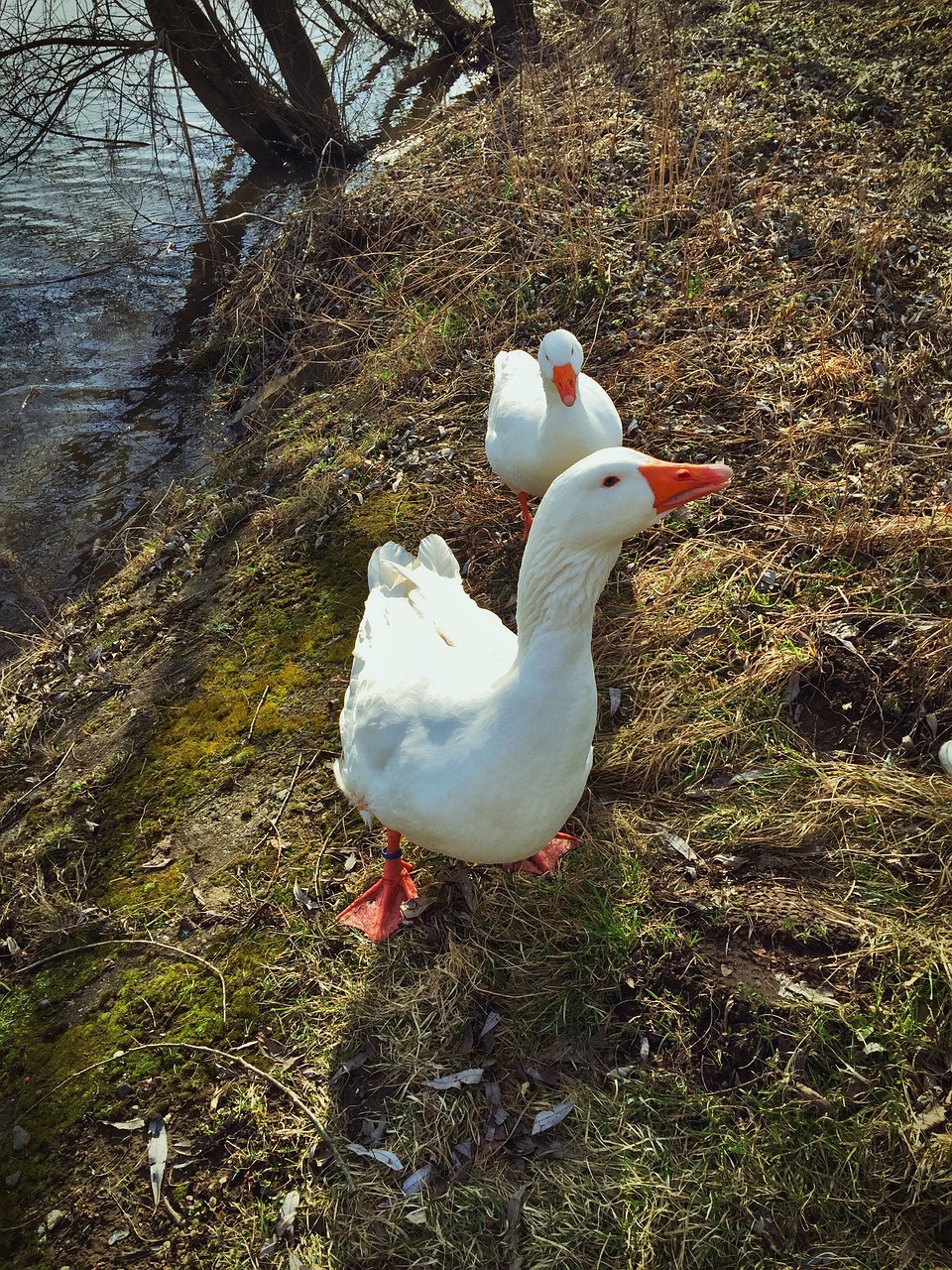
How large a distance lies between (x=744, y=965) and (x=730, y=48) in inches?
403

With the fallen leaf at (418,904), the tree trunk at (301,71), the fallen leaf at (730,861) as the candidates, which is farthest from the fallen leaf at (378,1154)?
the tree trunk at (301,71)

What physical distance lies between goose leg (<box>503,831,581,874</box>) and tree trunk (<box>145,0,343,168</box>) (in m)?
9.11

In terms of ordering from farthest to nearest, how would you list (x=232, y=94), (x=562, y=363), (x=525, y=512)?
(x=232, y=94), (x=525, y=512), (x=562, y=363)

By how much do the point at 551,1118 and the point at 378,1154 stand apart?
0.65 metres

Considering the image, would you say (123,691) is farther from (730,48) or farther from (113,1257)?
(730,48)

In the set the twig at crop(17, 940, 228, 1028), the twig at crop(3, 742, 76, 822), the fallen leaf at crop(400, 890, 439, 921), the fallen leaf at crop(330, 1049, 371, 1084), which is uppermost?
the twig at crop(3, 742, 76, 822)

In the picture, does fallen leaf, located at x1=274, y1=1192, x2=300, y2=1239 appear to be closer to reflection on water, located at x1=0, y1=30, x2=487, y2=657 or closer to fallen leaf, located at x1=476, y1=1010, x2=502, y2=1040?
fallen leaf, located at x1=476, y1=1010, x2=502, y2=1040

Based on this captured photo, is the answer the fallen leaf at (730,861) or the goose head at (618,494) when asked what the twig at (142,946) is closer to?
the fallen leaf at (730,861)

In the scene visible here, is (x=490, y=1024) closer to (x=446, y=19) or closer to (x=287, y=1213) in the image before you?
(x=287, y=1213)

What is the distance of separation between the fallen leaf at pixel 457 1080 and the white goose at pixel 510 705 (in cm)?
65

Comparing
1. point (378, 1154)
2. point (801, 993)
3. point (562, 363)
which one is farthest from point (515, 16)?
point (378, 1154)

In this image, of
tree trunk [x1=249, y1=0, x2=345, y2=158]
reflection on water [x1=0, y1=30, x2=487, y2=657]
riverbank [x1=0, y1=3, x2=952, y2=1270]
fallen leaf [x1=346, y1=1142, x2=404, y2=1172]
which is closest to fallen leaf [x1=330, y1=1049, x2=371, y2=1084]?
riverbank [x1=0, y1=3, x2=952, y2=1270]

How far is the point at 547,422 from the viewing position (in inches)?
158

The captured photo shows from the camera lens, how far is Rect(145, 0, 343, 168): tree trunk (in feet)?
28.0
